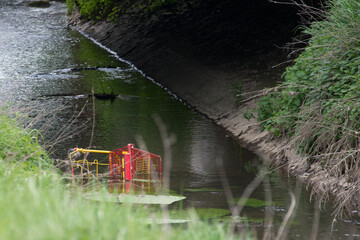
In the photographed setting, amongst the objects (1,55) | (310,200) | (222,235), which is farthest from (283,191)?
(1,55)

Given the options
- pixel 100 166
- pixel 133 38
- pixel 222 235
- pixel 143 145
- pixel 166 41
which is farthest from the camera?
pixel 133 38

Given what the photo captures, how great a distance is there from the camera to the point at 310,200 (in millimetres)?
8789

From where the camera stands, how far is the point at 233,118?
14938 millimetres

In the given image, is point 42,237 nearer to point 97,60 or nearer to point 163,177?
point 163,177

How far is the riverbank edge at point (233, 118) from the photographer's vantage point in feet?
30.8

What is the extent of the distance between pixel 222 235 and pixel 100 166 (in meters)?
6.80

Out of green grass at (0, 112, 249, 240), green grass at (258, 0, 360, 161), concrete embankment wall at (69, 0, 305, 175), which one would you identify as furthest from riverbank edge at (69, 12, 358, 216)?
green grass at (0, 112, 249, 240)

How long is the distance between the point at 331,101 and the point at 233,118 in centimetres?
536

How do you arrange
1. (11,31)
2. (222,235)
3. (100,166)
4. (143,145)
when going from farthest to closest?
(11,31) < (143,145) < (100,166) < (222,235)

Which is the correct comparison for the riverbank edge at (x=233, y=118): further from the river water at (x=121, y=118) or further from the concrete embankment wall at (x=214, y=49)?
the river water at (x=121, y=118)

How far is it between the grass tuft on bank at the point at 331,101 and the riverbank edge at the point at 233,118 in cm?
19

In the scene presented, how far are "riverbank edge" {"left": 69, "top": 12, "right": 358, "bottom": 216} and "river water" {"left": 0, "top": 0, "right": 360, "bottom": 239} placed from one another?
0.28 m

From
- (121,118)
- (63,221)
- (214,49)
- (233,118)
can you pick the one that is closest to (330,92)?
(233,118)

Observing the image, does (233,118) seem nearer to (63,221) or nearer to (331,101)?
(331,101)
